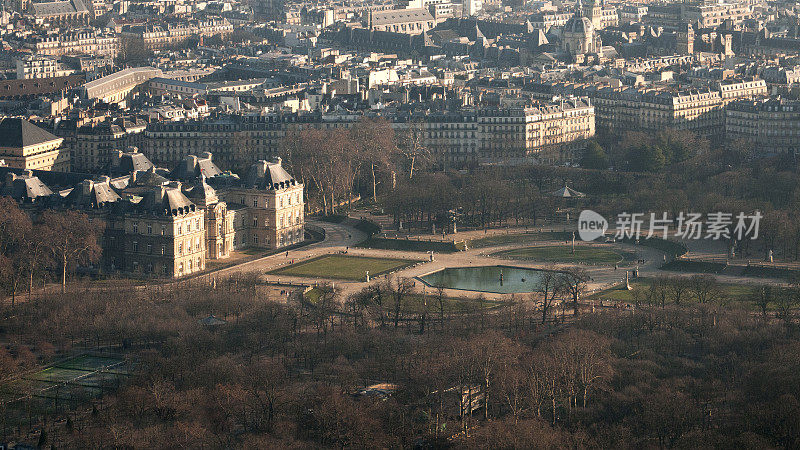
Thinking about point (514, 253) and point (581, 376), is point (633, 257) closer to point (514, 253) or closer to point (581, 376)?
point (514, 253)

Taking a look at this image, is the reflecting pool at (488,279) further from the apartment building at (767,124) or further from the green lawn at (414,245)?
the apartment building at (767,124)

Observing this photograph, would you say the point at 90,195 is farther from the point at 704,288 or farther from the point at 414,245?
the point at 704,288

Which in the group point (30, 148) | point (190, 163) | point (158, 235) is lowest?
point (158, 235)

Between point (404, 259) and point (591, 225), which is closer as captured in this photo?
point (404, 259)

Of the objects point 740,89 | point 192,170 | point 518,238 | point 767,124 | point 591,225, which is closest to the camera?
point 518,238

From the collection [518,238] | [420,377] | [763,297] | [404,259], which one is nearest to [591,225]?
[518,238]

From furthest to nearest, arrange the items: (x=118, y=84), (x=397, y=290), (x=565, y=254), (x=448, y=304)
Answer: (x=118, y=84), (x=565, y=254), (x=397, y=290), (x=448, y=304)

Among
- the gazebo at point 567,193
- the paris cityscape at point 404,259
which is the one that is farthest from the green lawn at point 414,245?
the gazebo at point 567,193
